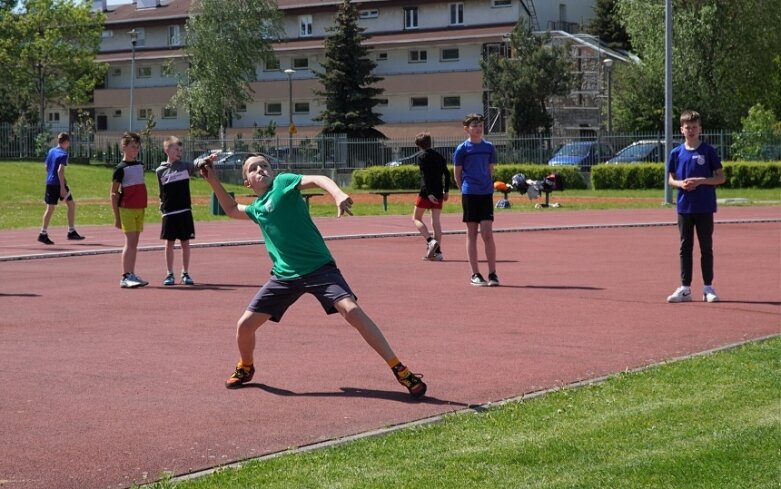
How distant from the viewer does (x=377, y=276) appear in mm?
16031

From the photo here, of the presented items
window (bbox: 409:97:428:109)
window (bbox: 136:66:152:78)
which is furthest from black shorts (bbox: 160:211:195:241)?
window (bbox: 136:66:152:78)

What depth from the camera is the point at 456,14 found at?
77.9 m

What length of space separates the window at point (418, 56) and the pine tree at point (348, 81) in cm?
907

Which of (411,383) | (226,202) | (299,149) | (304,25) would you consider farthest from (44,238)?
(304,25)

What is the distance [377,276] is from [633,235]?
323 inches

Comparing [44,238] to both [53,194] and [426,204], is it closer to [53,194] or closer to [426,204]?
[53,194]

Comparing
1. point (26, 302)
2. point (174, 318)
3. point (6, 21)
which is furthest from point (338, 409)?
point (6, 21)

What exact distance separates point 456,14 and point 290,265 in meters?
71.0

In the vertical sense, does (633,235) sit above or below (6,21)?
below

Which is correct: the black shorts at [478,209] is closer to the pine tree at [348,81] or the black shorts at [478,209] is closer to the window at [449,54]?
the pine tree at [348,81]

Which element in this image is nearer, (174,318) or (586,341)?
(586,341)

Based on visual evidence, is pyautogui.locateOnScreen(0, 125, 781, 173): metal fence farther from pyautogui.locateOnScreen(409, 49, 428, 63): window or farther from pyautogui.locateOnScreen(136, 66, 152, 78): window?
pyautogui.locateOnScreen(136, 66, 152, 78): window

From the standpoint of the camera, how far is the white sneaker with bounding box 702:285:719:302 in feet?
42.3

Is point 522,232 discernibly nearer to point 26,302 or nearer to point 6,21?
point 26,302
